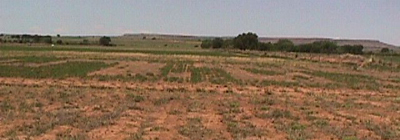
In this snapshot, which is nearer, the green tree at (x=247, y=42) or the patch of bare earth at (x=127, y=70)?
the patch of bare earth at (x=127, y=70)

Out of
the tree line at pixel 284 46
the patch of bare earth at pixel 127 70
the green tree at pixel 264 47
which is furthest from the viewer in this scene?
the green tree at pixel 264 47

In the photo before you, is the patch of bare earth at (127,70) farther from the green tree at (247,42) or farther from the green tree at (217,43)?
the green tree at (217,43)

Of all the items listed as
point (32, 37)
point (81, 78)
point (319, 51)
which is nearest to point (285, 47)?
point (319, 51)

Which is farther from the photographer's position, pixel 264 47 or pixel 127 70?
pixel 264 47

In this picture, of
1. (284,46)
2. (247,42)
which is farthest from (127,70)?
(247,42)

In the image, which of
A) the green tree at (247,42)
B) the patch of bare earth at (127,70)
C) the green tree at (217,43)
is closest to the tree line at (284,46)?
the green tree at (247,42)

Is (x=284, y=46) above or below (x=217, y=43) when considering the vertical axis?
below

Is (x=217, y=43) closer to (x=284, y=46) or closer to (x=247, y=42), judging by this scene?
(x=247, y=42)

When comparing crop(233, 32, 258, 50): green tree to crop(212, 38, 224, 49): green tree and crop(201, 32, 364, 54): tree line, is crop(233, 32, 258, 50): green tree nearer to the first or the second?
crop(201, 32, 364, 54): tree line

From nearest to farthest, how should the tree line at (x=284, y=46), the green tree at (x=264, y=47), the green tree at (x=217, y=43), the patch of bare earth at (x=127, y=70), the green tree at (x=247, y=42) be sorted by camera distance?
1. the patch of bare earth at (x=127, y=70)
2. the tree line at (x=284, y=46)
3. the green tree at (x=264, y=47)
4. the green tree at (x=247, y=42)
5. the green tree at (x=217, y=43)

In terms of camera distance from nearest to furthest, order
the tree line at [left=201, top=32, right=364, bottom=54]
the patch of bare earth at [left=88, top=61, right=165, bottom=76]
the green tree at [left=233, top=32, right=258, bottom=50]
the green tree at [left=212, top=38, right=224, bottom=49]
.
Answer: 1. the patch of bare earth at [left=88, top=61, right=165, bottom=76]
2. the tree line at [left=201, top=32, right=364, bottom=54]
3. the green tree at [left=233, top=32, right=258, bottom=50]
4. the green tree at [left=212, top=38, right=224, bottom=49]

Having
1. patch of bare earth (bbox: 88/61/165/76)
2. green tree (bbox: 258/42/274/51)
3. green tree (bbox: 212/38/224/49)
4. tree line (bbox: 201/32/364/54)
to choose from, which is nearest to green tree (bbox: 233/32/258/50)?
tree line (bbox: 201/32/364/54)

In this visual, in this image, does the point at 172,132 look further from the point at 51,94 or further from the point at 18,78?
the point at 18,78

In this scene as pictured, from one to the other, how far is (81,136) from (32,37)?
457ft
